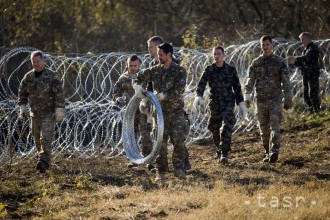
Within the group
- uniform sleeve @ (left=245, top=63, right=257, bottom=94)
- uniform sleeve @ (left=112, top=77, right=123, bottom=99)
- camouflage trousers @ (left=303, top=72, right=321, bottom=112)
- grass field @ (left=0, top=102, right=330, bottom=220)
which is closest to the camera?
grass field @ (left=0, top=102, right=330, bottom=220)

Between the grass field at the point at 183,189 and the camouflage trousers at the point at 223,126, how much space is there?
0.34 m

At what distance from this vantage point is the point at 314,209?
6852mm

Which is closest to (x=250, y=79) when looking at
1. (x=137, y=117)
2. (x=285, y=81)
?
(x=285, y=81)

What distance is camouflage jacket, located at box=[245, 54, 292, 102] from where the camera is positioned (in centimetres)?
997

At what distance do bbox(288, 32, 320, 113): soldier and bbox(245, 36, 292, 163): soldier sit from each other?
3936 millimetres

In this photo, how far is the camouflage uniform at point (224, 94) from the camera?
10.3m

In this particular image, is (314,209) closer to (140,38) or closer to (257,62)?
(257,62)

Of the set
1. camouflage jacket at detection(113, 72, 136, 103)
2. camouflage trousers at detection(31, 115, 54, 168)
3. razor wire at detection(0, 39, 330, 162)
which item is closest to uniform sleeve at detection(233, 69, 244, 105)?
razor wire at detection(0, 39, 330, 162)

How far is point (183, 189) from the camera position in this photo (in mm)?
8242

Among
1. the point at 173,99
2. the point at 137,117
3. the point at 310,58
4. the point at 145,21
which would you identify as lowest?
the point at 137,117

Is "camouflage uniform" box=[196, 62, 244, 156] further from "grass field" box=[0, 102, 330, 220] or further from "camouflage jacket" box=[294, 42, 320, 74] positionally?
"camouflage jacket" box=[294, 42, 320, 74]

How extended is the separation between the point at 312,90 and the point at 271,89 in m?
4.71

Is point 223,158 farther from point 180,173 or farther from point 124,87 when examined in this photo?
point 124,87

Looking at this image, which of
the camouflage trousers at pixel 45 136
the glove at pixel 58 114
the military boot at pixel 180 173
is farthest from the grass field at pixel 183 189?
the glove at pixel 58 114
